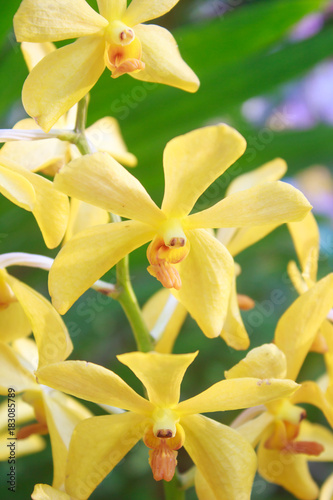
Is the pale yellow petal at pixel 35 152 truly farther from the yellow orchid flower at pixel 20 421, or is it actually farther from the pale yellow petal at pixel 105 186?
the yellow orchid flower at pixel 20 421

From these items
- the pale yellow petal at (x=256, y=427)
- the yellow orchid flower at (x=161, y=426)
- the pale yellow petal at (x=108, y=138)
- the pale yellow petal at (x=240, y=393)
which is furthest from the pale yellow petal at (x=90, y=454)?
the pale yellow petal at (x=108, y=138)

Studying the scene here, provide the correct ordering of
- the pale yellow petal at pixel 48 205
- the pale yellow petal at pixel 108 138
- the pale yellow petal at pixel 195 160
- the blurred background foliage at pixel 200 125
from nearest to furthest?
the pale yellow petal at pixel 195 160, the pale yellow petal at pixel 48 205, the pale yellow petal at pixel 108 138, the blurred background foliage at pixel 200 125

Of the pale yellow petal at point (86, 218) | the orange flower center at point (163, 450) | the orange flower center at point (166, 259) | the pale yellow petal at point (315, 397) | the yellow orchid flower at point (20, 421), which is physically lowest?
the yellow orchid flower at point (20, 421)

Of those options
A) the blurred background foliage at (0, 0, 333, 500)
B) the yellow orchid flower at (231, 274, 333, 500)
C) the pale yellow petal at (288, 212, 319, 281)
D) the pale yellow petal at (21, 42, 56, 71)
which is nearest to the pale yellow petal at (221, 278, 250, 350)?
the yellow orchid flower at (231, 274, 333, 500)

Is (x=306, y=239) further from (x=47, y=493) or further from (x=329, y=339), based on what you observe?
(x=47, y=493)

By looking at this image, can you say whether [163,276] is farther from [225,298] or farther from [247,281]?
[247,281]

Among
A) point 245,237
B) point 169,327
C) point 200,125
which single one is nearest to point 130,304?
point 169,327

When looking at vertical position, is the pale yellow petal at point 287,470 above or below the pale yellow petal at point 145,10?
below

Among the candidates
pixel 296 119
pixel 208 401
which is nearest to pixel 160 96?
pixel 208 401
